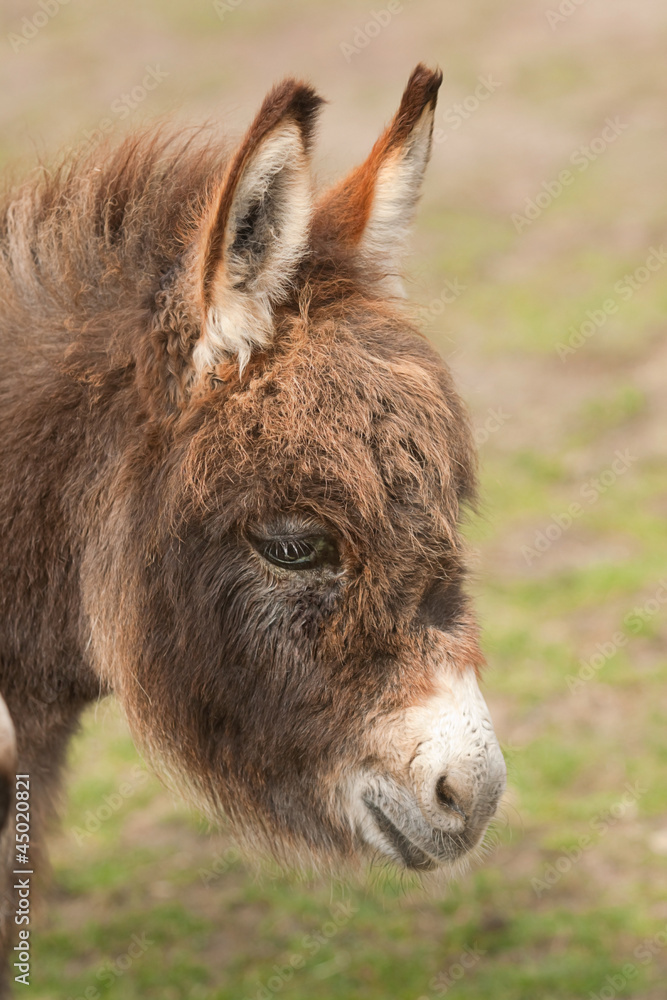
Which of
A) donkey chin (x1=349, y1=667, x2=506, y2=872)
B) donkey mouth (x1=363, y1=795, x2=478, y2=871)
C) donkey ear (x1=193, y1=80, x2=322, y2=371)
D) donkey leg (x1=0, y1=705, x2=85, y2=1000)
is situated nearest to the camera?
donkey ear (x1=193, y1=80, x2=322, y2=371)

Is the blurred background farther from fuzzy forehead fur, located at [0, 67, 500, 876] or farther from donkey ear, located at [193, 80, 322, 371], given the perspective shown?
donkey ear, located at [193, 80, 322, 371]

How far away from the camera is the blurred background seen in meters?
4.84

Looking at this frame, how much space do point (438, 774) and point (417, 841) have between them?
286 mm

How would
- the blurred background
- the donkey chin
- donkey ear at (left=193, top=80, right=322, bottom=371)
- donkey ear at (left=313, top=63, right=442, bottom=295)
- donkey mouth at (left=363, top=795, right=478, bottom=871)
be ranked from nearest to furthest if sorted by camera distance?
donkey ear at (left=193, top=80, right=322, bottom=371) → the donkey chin → donkey mouth at (left=363, top=795, right=478, bottom=871) → donkey ear at (left=313, top=63, right=442, bottom=295) → the blurred background

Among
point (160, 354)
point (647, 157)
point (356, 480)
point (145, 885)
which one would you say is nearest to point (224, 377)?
point (160, 354)

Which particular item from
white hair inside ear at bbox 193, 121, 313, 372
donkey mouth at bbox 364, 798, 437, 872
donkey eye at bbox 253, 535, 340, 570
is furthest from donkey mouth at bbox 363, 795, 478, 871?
white hair inside ear at bbox 193, 121, 313, 372

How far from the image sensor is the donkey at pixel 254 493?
110 inches

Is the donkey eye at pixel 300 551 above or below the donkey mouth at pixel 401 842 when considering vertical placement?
above

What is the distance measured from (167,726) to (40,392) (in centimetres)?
114

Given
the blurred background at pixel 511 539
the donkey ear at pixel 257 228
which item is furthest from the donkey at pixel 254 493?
the blurred background at pixel 511 539

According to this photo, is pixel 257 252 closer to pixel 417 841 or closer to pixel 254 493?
pixel 254 493

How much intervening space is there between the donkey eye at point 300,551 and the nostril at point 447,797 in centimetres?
70

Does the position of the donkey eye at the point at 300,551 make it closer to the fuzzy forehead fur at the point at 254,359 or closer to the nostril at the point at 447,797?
the fuzzy forehead fur at the point at 254,359

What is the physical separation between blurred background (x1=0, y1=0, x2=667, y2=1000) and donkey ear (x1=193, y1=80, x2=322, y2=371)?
0.90 metres
